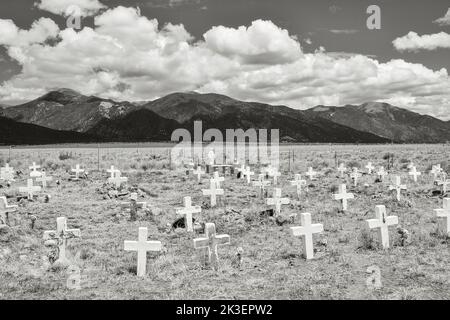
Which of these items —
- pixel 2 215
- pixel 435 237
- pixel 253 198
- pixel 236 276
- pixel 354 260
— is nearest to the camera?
pixel 236 276

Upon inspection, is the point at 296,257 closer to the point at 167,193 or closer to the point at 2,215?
the point at 2,215

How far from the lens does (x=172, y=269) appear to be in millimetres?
8516

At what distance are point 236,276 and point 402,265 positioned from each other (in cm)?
318

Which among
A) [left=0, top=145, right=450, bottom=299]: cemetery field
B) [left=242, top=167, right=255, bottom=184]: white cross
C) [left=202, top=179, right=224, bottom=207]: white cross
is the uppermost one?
[left=242, top=167, right=255, bottom=184]: white cross

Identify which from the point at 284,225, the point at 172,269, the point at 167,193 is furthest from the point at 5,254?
the point at 167,193

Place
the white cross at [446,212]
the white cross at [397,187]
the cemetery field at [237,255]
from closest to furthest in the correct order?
the cemetery field at [237,255] → the white cross at [446,212] → the white cross at [397,187]

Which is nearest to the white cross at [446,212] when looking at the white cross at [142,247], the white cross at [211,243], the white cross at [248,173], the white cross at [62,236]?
the white cross at [211,243]

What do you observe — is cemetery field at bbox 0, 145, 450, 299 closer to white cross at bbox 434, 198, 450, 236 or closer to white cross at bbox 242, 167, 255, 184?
white cross at bbox 434, 198, 450, 236

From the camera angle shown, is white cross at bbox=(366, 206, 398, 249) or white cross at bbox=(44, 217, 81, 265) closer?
white cross at bbox=(44, 217, 81, 265)

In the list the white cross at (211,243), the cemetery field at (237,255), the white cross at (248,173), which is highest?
the white cross at (248,173)

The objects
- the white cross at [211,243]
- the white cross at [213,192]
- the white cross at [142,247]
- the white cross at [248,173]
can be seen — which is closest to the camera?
the white cross at [142,247]

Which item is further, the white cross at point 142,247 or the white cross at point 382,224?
the white cross at point 382,224

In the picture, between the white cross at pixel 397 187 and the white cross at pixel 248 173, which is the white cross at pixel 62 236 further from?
the white cross at pixel 248 173

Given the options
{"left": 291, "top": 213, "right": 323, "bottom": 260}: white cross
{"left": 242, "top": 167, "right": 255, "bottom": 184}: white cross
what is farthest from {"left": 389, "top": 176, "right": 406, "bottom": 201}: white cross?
{"left": 291, "top": 213, "right": 323, "bottom": 260}: white cross
